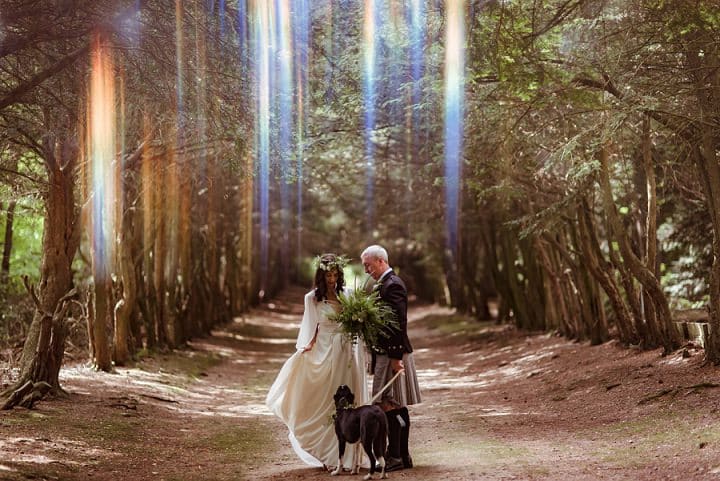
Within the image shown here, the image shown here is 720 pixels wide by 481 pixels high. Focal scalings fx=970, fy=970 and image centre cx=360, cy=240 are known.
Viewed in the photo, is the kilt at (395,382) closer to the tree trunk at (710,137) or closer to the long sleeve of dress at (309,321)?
the long sleeve of dress at (309,321)

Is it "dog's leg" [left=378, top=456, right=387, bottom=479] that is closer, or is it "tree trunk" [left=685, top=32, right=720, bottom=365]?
"dog's leg" [left=378, top=456, right=387, bottom=479]

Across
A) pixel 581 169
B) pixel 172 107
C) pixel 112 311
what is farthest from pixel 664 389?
pixel 112 311

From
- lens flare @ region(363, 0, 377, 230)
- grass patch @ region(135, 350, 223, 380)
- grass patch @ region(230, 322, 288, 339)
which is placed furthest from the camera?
grass patch @ region(230, 322, 288, 339)

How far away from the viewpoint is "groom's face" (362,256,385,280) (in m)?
9.71

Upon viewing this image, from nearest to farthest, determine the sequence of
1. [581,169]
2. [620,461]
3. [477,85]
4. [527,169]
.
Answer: [620,461]
[581,169]
[477,85]
[527,169]

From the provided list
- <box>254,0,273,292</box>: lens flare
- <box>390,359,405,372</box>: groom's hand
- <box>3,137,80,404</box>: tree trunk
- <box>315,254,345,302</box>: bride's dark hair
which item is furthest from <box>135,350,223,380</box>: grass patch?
<box>390,359,405,372</box>: groom's hand

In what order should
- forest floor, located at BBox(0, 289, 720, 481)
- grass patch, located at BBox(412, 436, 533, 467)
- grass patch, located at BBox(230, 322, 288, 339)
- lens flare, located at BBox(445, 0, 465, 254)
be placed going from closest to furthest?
forest floor, located at BBox(0, 289, 720, 481), grass patch, located at BBox(412, 436, 533, 467), lens flare, located at BBox(445, 0, 465, 254), grass patch, located at BBox(230, 322, 288, 339)

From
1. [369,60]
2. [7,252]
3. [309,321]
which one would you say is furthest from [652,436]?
[7,252]

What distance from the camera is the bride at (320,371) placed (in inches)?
394

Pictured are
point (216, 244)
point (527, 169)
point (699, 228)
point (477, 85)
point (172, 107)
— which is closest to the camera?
point (172, 107)

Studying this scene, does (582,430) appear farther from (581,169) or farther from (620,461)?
(581,169)

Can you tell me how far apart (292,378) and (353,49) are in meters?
7.17

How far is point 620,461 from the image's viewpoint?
9.65 metres

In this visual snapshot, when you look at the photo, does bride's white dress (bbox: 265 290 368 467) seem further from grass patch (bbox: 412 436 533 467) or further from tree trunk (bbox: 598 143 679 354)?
tree trunk (bbox: 598 143 679 354)
